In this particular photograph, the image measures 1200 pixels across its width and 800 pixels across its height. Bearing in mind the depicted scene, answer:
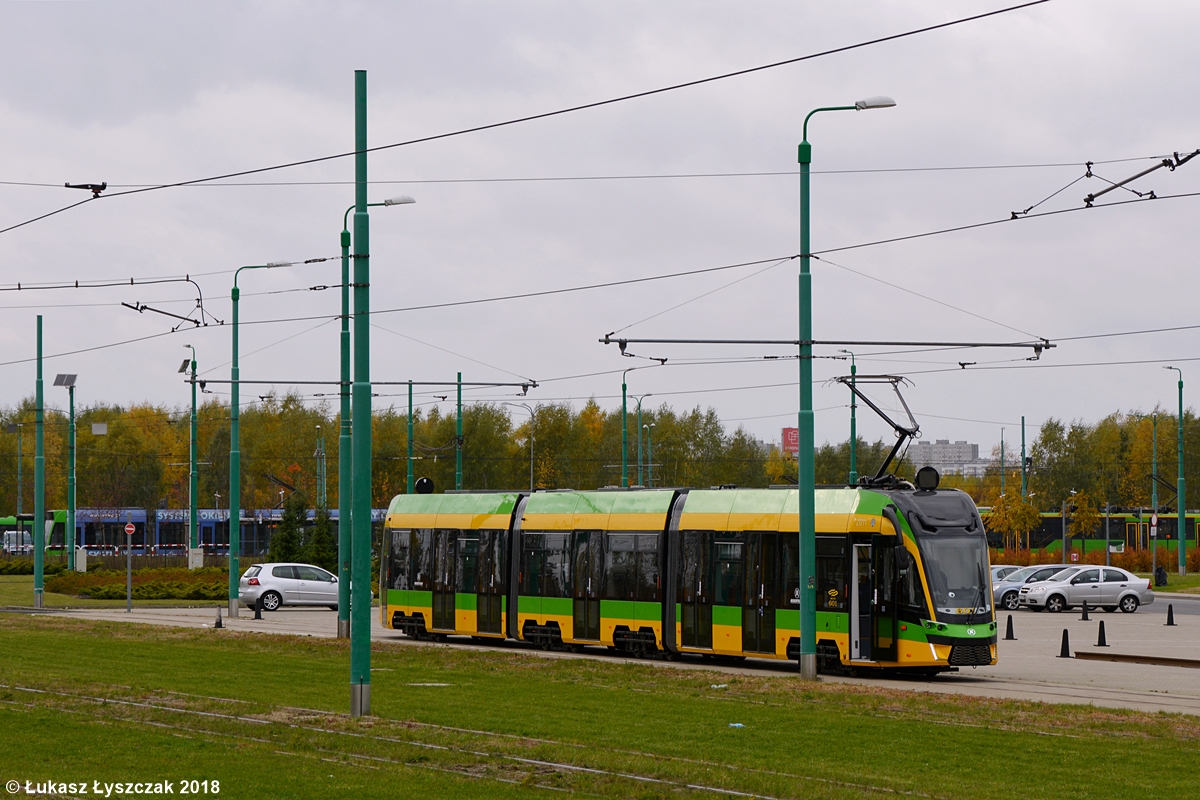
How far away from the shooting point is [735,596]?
84.9ft

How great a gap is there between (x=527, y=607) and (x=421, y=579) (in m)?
3.51

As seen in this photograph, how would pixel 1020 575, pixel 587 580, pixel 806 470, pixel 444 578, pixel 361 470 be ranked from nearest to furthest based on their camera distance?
pixel 361 470
pixel 806 470
pixel 587 580
pixel 444 578
pixel 1020 575

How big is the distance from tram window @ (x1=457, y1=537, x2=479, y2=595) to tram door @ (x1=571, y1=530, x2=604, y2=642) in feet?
9.52

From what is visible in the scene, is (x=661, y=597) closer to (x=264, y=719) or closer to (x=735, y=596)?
(x=735, y=596)

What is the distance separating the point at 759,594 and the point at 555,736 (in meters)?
11.1

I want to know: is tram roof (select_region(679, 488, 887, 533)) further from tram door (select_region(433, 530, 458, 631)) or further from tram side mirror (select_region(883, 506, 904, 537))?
tram door (select_region(433, 530, 458, 631))

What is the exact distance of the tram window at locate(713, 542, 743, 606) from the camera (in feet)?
84.9

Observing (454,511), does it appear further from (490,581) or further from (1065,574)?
(1065,574)

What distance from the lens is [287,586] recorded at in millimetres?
44469

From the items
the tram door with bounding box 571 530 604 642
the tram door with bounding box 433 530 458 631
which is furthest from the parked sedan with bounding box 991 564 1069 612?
the tram door with bounding box 571 530 604 642

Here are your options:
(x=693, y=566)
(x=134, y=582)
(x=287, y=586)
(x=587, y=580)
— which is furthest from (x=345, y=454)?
(x=134, y=582)

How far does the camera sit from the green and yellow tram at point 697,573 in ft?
77.6

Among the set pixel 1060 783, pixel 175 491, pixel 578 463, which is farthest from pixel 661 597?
pixel 175 491

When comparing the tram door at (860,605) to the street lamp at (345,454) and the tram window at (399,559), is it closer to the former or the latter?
the street lamp at (345,454)
